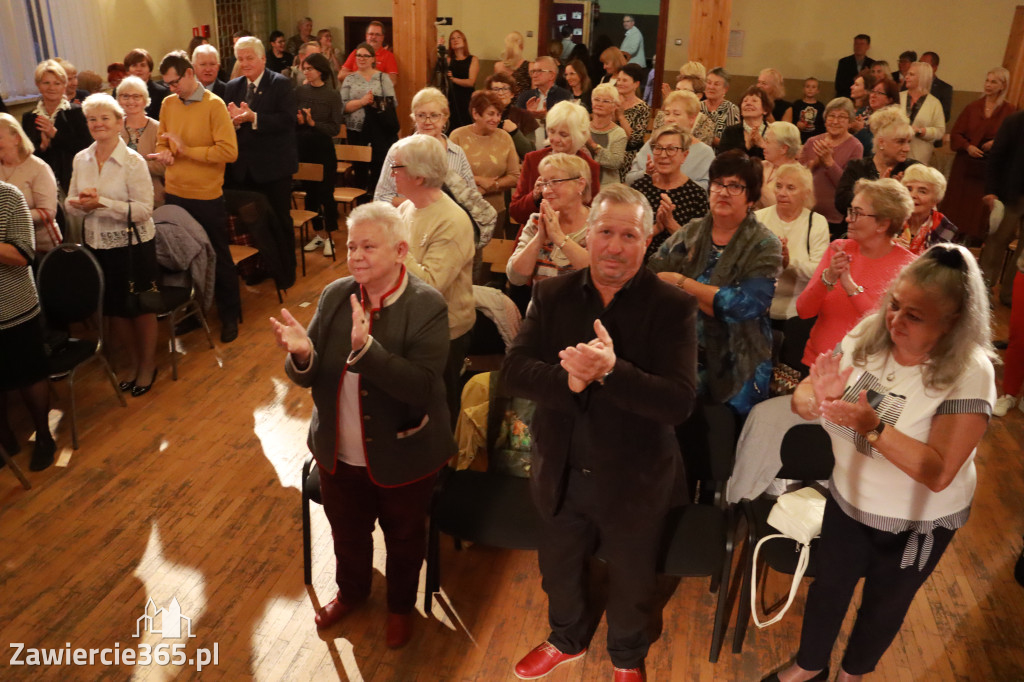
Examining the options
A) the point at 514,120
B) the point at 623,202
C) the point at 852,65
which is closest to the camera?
the point at 623,202

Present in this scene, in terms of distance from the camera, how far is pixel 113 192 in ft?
13.8

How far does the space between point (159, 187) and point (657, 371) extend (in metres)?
3.97

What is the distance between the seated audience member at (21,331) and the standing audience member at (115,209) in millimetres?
437

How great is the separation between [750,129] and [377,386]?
4.37 m

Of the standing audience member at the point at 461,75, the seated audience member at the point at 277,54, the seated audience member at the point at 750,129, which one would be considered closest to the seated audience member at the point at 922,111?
→ the seated audience member at the point at 750,129

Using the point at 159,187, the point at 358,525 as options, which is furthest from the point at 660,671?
the point at 159,187

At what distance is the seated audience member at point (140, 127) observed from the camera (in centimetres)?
484

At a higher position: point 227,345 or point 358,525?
point 358,525

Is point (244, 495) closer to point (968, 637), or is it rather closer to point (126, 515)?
point (126, 515)

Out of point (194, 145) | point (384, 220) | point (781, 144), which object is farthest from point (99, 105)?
Result: point (781, 144)

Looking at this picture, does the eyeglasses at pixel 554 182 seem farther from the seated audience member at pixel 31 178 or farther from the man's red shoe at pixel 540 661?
the seated audience member at pixel 31 178

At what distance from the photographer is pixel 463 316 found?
10.8 feet

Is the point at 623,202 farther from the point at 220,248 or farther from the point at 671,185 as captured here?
the point at 220,248

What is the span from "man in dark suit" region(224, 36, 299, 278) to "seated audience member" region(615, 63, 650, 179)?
2.28 metres
